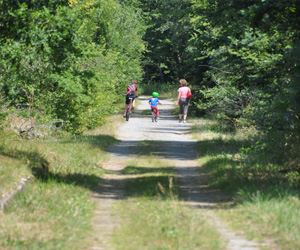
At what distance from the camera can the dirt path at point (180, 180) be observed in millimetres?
6982

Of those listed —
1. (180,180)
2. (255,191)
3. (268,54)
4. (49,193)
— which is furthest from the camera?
(268,54)

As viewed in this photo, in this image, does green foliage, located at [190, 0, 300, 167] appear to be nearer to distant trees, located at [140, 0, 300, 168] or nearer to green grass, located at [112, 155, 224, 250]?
distant trees, located at [140, 0, 300, 168]

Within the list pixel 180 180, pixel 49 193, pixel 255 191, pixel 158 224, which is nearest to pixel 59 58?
pixel 180 180

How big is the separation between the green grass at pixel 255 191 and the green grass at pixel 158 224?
62 cm

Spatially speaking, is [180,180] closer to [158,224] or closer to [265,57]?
[158,224]

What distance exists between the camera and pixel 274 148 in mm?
11750

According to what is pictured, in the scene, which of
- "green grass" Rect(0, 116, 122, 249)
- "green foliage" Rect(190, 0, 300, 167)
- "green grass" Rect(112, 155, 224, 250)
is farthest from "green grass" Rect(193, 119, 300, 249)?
"green grass" Rect(0, 116, 122, 249)

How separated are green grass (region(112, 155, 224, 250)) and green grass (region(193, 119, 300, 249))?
0.62 m

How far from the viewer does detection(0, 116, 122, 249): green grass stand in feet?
21.4

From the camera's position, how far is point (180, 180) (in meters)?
11.2

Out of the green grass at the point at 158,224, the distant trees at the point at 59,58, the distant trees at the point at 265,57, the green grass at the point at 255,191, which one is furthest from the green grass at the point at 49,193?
the distant trees at the point at 265,57

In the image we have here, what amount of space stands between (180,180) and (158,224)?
401 cm

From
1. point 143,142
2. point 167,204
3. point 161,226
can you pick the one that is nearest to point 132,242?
point 161,226

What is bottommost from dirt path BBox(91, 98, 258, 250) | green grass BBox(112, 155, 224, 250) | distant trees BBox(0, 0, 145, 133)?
dirt path BBox(91, 98, 258, 250)
